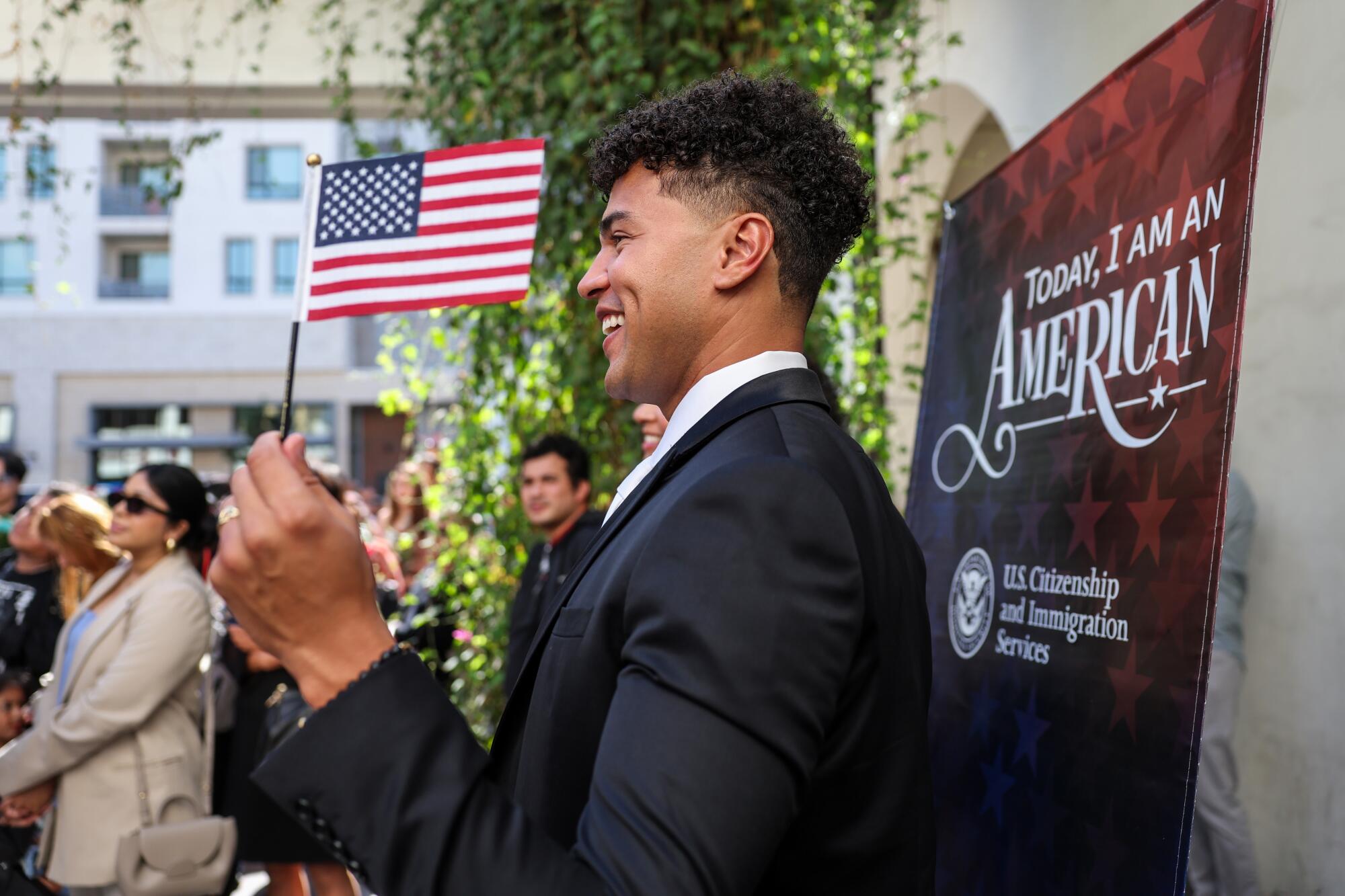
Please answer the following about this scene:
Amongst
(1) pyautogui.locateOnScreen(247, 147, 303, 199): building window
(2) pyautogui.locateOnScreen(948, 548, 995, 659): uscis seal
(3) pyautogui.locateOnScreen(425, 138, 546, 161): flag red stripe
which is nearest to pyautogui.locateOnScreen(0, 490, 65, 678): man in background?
(3) pyautogui.locateOnScreen(425, 138, 546, 161): flag red stripe

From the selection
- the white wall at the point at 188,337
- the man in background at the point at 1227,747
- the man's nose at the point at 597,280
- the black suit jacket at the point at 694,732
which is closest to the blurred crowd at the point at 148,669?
the man in background at the point at 1227,747

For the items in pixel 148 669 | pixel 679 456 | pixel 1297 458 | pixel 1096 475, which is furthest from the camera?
pixel 148 669

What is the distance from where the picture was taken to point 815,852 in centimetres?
118

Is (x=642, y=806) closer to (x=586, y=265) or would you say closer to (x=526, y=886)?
(x=526, y=886)

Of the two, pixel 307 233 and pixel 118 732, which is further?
pixel 118 732

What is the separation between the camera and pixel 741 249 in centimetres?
138

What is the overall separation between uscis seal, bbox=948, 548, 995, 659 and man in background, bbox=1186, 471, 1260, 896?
0.82 m

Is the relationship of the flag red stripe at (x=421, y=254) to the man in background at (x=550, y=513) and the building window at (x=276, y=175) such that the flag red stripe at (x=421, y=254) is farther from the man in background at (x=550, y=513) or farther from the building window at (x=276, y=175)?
the building window at (x=276, y=175)

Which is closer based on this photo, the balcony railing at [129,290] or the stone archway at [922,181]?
the stone archway at [922,181]

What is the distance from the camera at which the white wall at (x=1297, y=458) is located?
2.78 metres

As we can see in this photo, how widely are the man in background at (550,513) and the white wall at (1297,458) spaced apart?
220 centimetres

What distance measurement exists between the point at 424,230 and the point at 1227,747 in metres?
2.55

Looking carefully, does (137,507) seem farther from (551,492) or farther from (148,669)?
(551,492)

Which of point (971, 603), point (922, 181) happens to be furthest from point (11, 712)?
point (922, 181)
